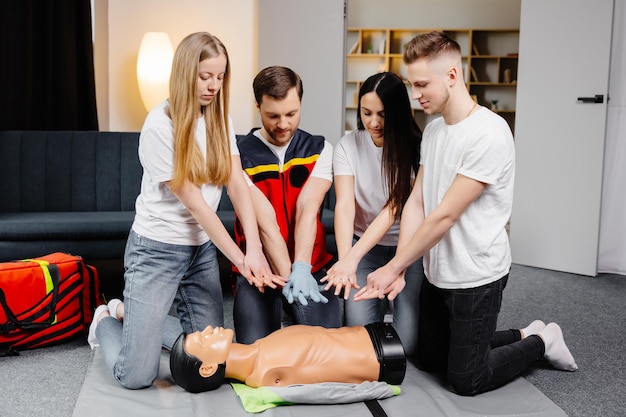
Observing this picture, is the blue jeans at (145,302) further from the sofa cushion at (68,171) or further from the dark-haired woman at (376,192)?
the sofa cushion at (68,171)

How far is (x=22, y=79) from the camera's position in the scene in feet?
13.2

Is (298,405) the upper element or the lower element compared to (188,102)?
lower

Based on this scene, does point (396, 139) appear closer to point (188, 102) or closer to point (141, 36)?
point (188, 102)

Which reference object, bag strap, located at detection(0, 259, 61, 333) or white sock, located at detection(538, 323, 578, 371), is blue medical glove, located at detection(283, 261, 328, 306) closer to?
white sock, located at detection(538, 323, 578, 371)

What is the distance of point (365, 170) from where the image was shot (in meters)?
2.45

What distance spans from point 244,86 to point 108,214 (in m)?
1.55

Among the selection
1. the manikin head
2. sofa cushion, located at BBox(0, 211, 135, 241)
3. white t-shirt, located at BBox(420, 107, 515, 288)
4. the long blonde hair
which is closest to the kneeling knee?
white t-shirt, located at BBox(420, 107, 515, 288)

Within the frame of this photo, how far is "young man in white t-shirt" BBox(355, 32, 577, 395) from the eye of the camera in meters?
1.98

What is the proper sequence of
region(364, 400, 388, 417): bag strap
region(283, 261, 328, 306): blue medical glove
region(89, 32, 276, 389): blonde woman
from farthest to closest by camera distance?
region(283, 261, 328, 306): blue medical glove
region(89, 32, 276, 389): blonde woman
region(364, 400, 388, 417): bag strap

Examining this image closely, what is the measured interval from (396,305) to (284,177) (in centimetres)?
60

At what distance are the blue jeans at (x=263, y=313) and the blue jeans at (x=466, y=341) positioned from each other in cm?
32

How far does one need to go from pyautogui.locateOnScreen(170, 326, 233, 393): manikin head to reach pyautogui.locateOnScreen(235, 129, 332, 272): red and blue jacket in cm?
46

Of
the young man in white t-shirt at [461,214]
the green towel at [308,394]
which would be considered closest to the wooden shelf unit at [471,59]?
the young man in white t-shirt at [461,214]

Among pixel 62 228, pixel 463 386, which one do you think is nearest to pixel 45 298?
pixel 62 228
